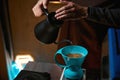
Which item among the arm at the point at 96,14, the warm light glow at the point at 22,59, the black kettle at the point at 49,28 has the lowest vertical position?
the warm light glow at the point at 22,59

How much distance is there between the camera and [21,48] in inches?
82.7

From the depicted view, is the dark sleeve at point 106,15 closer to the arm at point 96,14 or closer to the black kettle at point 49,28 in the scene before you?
the arm at point 96,14

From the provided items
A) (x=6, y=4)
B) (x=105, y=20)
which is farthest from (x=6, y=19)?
(x=105, y=20)

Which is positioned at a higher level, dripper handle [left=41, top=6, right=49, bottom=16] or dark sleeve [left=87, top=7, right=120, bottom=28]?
dripper handle [left=41, top=6, right=49, bottom=16]

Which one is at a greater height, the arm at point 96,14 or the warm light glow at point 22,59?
the arm at point 96,14

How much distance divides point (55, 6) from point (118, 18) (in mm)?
879

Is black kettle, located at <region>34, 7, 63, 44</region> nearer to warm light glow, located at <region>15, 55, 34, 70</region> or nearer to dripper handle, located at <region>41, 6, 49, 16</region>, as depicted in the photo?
dripper handle, located at <region>41, 6, 49, 16</region>

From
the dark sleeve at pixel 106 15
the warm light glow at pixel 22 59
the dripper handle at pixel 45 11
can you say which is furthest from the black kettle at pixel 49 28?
the warm light glow at pixel 22 59

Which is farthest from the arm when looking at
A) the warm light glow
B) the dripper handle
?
the warm light glow

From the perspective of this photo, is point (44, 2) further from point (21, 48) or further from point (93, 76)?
point (21, 48)

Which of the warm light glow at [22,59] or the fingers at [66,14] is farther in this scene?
the warm light glow at [22,59]

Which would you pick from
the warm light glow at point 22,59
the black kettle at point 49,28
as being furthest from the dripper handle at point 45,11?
the warm light glow at point 22,59

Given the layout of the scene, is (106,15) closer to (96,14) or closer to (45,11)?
(96,14)

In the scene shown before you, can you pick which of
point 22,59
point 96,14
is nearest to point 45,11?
point 96,14
